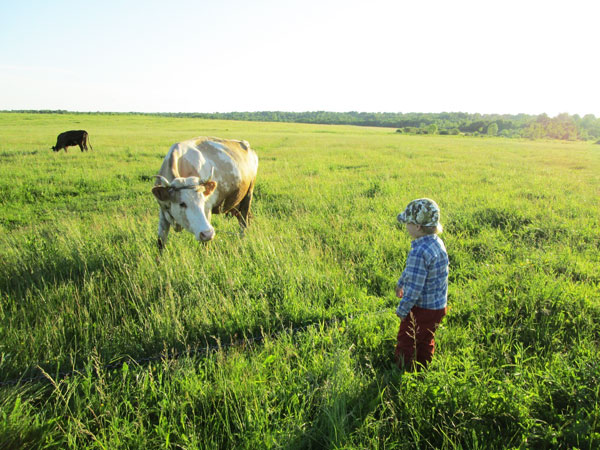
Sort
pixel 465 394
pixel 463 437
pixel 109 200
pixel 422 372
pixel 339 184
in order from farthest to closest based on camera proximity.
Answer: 1. pixel 339 184
2. pixel 109 200
3. pixel 422 372
4. pixel 465 394
5. pixel 463 437

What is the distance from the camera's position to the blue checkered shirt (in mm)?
2701

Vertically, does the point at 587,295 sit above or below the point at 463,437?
above

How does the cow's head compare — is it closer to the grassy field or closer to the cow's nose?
the cow's nose

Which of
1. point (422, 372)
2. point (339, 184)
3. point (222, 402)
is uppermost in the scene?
point (339, 184)

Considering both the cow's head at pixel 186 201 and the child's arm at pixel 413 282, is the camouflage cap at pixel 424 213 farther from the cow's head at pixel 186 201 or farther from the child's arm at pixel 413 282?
the cow's head at pixel 186 201

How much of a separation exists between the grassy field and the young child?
0.64 feet

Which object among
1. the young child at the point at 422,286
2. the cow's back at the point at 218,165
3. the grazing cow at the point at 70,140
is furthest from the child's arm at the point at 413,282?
the grazing cow at the point at 70,140

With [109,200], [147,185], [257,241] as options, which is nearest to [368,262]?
[257,241]

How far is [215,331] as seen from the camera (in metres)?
3.37

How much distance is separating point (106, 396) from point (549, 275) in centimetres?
500

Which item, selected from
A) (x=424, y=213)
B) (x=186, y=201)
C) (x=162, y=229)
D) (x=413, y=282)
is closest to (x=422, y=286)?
(x=413, y=282)

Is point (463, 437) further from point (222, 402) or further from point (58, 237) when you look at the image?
point (58, 237)

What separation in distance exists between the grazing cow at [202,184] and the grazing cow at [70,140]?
18.4 m

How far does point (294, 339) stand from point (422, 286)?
1.32 metres
